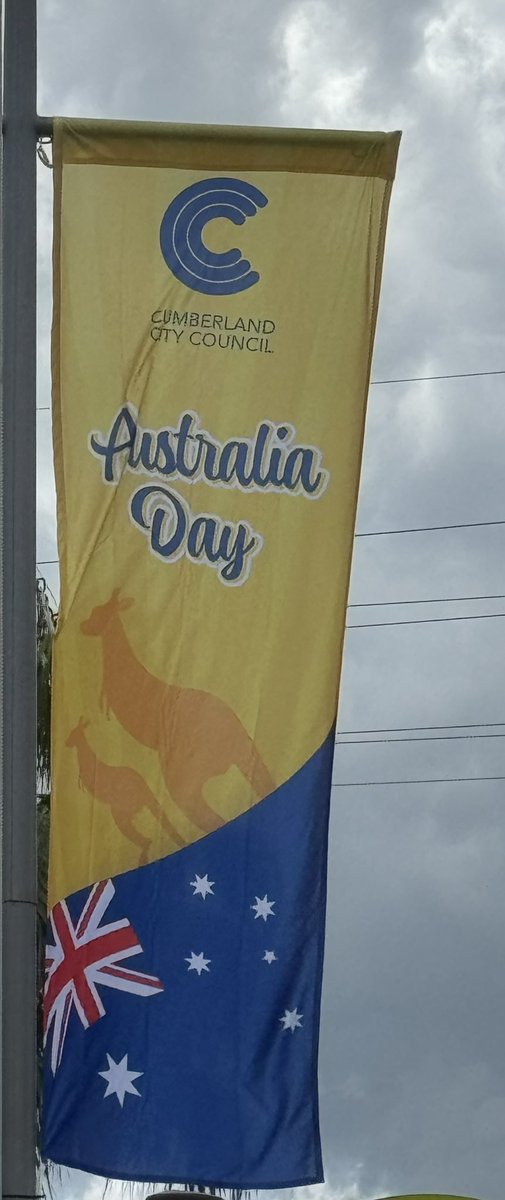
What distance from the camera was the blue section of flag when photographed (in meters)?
7.25

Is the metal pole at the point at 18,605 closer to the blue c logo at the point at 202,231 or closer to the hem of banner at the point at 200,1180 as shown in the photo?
the hem of banner at the point at 200,1180

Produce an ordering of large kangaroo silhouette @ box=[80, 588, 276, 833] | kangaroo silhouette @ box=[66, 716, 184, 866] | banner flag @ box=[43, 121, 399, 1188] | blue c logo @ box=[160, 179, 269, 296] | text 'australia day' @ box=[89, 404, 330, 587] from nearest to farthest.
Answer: banner flag @ box=[43, 121, 399, 1188]
kangaroo silhouette @ box=[66, 716, 184, 866]
large kangaroo silhouette @ box=[80, 588, 276, 833]
text 'australia day' @ box=[89, 404, 330, 587]
blue c logo @ box=[160, 179, 269, 296]

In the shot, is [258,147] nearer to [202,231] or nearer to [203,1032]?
[202,231]

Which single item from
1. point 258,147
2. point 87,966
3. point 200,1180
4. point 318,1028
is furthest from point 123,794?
point 258,147

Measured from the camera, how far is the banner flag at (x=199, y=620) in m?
7.32

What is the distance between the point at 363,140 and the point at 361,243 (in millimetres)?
542

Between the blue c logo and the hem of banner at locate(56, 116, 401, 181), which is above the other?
the hem of banner at locate(56, 116, 401, 181)

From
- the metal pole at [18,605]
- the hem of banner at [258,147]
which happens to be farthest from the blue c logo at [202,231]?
the metal pole at [18,605]

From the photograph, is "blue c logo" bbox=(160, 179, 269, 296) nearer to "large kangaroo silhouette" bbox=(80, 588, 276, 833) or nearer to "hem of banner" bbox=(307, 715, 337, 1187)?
"large kangaroo silhouette" bbox=(80, 588, 276, 833)

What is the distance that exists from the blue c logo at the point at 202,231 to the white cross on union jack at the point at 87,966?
9.56 feet

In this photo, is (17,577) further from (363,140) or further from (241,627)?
(363,140)

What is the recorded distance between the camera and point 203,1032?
735 cm

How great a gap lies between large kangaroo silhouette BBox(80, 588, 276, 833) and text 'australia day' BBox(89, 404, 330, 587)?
414mm

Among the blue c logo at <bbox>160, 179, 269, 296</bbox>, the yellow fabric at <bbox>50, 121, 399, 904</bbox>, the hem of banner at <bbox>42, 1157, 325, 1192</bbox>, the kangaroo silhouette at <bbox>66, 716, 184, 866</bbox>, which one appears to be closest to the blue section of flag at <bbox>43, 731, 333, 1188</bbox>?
the hem of banner at <bbox>42, 1157, 325, 1192</bbox>
